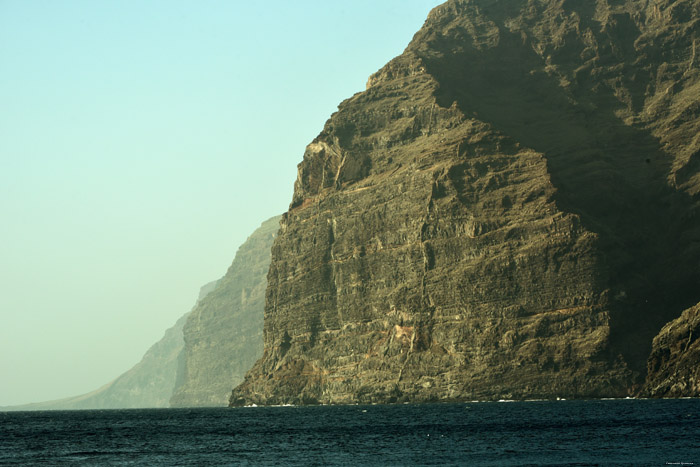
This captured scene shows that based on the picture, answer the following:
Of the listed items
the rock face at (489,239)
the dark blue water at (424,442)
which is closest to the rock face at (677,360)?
the rock face at (489,239)

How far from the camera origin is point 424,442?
71.9 m

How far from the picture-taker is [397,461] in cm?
5856

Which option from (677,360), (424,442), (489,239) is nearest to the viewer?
(424,442)

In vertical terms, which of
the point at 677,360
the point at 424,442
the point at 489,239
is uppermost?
the point at 489,239

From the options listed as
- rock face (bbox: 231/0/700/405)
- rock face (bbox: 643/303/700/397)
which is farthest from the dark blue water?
rock face (bbox: 231/0/700/405)

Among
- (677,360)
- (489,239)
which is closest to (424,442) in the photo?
(677,360)

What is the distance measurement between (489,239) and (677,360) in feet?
141

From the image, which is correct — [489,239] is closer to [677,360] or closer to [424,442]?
[677,360]

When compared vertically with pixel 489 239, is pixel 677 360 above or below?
below

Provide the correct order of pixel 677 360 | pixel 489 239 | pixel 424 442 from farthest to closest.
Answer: pixel 489 239
pixel 677 360
pixel 424 442

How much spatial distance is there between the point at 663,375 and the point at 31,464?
87.0 metres

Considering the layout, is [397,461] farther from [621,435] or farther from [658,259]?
→ [658,259]

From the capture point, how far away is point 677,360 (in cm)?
11700

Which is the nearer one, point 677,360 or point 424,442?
point 424,442
